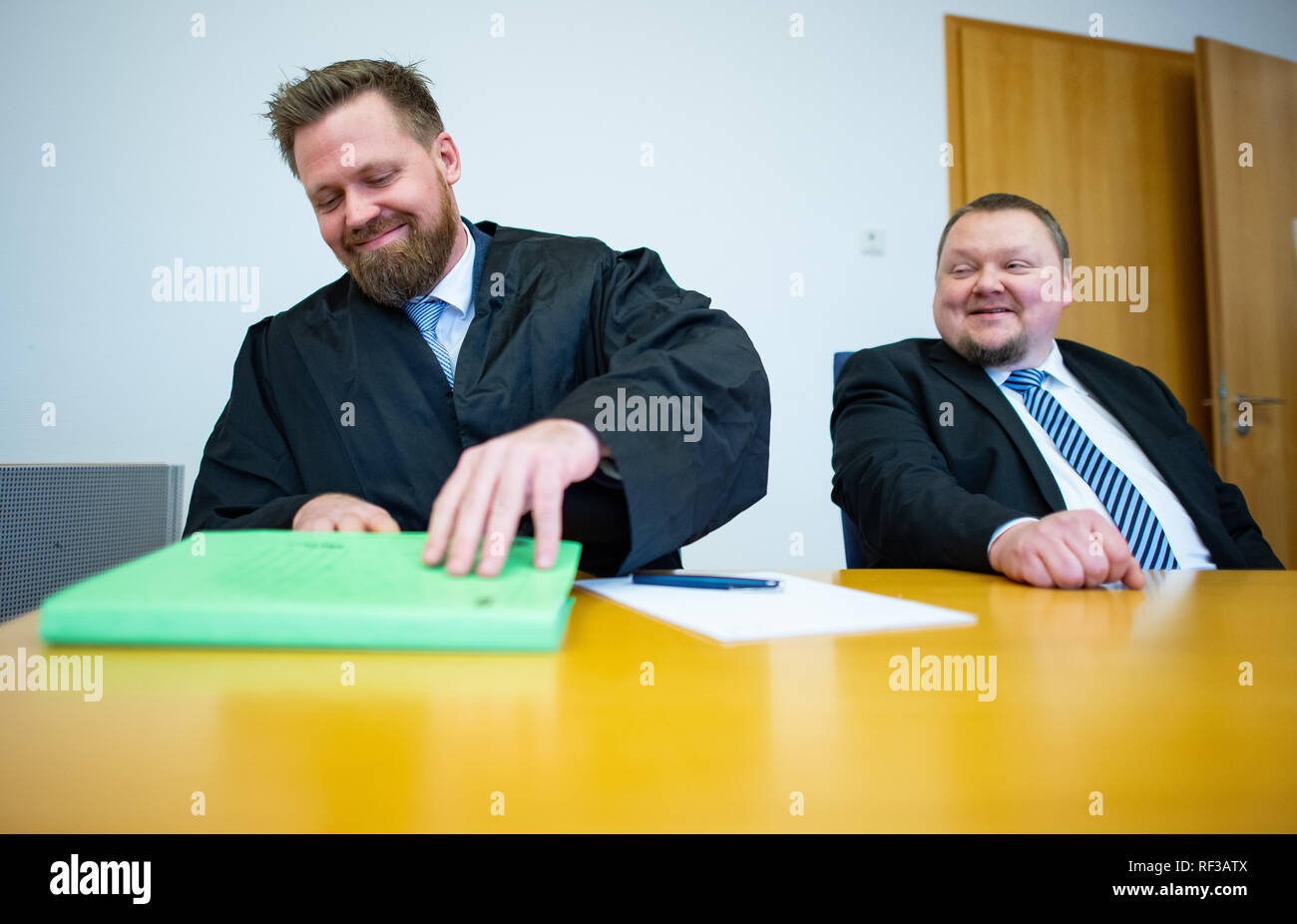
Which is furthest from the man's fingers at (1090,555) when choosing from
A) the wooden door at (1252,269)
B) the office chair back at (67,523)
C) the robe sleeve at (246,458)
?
the wooden door at (1252,269)

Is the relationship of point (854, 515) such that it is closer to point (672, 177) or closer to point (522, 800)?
point (522, 800)

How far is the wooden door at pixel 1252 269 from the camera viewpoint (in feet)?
10.2

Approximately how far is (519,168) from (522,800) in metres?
2.80

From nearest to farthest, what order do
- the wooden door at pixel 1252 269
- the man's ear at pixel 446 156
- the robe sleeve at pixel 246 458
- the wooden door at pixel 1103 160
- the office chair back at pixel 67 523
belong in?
the robe sleeve at pixel 246 458
the man's ear at pixel 446 156
the office chair back at pixel 67 523
the wooden door at pixel 1252 269
the wooden door at pixel 1103 160

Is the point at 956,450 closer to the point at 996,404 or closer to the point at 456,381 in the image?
the point at 996,404

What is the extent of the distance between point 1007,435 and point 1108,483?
17cm

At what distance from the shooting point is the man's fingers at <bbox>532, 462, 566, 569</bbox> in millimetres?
607

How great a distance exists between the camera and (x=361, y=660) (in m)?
0.49

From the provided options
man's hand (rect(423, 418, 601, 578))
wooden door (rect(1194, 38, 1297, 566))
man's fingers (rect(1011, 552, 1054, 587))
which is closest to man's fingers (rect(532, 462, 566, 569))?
man's hand (rect(423, 418, 601, 578))

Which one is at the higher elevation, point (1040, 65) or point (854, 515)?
point (1040, 65)

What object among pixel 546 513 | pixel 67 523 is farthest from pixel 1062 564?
pixel 67 523

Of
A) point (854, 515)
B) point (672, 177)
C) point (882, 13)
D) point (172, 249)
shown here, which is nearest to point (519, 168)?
point (672, 177)

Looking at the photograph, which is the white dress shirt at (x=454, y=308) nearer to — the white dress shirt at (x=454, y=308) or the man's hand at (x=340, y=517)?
the white dress shirt at (x=454, y=308)

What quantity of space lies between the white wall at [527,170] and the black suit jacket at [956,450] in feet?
A: 4.94
